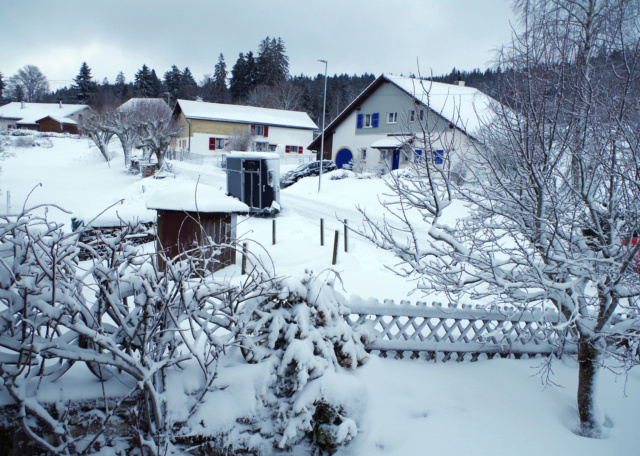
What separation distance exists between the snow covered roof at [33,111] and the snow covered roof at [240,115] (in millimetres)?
30301

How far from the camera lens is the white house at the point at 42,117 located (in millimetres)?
61844

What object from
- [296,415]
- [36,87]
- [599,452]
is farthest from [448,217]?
[36,87]

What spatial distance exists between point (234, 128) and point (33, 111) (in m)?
43.2

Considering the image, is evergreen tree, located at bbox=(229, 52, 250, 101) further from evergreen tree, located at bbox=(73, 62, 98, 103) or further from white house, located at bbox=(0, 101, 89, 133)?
evergreen tree, located at bbox=(73, 62, 98, 103)

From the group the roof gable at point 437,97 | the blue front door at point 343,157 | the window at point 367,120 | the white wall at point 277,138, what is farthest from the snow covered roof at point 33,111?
the roof gable at point 437,97

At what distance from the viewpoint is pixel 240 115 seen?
4406 centimetres

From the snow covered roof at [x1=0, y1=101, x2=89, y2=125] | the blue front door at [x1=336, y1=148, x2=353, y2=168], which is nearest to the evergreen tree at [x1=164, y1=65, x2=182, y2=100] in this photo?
the snow covered roof at [x1=0, y1=101, x2=89, y2=125]

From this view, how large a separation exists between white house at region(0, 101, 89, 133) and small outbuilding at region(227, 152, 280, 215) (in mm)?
55599

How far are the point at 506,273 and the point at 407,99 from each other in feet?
87.5

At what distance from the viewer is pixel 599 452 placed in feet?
11.7

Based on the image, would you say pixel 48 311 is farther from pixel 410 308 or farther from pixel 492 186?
pixel 492 186

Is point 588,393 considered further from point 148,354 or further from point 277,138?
point 277,138

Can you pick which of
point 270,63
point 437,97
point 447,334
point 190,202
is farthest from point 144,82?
point 447,334

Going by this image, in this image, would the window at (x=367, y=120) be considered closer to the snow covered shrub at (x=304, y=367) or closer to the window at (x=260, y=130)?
the window at (x=260, y=130)
